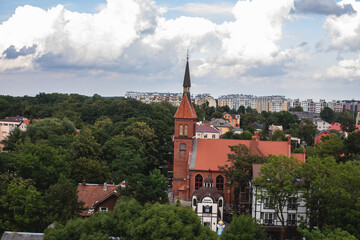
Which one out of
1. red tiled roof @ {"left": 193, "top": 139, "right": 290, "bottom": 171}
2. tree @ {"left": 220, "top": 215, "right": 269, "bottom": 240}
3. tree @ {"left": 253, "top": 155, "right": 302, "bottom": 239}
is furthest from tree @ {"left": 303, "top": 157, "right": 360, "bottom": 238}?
red tiled roof @ {"left": 193, "top": 139, "right": 290, "bottom": 171}

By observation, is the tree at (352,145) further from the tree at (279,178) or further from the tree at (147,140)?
the tree at (147,140)

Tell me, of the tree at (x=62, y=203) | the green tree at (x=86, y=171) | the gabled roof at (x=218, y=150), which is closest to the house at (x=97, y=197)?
the green tree at (x=86, y=171)

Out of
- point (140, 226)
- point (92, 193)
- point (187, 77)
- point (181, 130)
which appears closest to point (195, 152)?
point (181, 130)

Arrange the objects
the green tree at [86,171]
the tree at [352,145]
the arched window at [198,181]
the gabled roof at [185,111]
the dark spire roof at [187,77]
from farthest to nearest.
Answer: the tree at [352,145], the dark spire roof at [187,77], the gabled roof at [185,111], the arched window at [198,181], the green tree at [86,171]

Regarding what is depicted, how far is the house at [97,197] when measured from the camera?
118 feet

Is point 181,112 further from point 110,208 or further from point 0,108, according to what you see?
point 0,108

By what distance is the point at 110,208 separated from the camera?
36.3 meters

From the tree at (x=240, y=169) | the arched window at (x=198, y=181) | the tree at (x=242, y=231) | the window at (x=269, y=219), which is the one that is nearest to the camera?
the tree at (x=242, y=231)

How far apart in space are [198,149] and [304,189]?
61.0 feet

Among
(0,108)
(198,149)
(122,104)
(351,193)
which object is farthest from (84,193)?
(0,108)

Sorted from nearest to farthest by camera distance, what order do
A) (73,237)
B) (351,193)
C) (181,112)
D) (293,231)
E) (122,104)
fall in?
(73,237) < (351,193) < (293,231) < (181,112) < (122,104)

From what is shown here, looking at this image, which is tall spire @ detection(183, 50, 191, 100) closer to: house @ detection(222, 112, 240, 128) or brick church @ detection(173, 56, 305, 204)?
brick church @ detection(173, 56, 305, 204)

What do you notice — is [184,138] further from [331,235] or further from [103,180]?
[331,235]

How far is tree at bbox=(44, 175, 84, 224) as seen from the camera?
1178 inches
